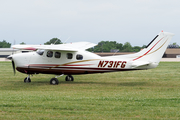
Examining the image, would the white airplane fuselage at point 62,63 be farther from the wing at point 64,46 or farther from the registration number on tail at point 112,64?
the wing at point 64,46

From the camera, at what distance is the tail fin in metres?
14.5

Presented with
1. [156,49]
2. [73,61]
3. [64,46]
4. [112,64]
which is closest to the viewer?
[156,49]

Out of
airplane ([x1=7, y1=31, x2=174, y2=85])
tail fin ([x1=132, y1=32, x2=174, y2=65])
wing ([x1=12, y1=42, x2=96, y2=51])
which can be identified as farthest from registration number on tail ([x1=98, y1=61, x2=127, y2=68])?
wing ([x1=12, y1=42, x2=96, y2=51])

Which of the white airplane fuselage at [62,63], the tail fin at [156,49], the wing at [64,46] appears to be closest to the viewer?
the tail fin at [156,49]

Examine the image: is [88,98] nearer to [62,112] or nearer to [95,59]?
[62,112]

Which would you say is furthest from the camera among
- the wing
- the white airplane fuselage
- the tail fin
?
the white airplane fuselage

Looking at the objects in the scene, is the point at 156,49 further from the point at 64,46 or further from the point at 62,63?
the point at 64,46

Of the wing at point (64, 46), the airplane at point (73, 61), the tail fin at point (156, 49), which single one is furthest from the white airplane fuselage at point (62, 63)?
the tail fin at point (156, 49)

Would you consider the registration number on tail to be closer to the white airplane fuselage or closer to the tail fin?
the white airplane fuselage

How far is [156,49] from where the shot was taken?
14.6 meters

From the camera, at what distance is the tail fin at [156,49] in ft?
47.5

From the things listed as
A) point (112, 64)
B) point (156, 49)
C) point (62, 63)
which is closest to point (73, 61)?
point (62, 63)

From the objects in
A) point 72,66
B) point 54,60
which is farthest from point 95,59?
point 54,60

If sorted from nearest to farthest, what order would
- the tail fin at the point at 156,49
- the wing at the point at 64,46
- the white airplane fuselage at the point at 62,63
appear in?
the tail fin at the point at 156,49
the wing at the point at 64,46
the white airplane fuselage at the point at 62,63
